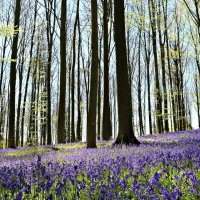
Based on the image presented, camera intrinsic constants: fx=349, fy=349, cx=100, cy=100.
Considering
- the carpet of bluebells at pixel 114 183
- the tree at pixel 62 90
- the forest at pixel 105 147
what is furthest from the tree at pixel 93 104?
the carpet of bluebells at pixel 114 183

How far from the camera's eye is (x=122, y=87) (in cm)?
1496

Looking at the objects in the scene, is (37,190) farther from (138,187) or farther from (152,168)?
(152,168)

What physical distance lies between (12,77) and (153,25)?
13630 mm

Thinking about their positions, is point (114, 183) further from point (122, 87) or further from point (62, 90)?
point (62, 90)

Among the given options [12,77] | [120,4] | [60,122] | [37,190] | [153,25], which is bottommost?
[37,190]

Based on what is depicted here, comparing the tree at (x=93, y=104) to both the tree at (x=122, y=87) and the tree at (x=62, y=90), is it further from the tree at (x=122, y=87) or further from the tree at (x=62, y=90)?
the tree at (x=62, y=90)

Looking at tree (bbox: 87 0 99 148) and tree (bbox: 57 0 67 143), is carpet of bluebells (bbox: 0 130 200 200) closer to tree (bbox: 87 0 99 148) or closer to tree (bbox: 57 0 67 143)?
tree (bbox: 87 0 99 148)

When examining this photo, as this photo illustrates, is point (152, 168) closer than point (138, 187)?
No

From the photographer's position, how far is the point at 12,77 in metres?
22.8

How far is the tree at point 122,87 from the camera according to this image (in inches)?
562

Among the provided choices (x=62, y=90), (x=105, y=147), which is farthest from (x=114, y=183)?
(x=62, y=90)

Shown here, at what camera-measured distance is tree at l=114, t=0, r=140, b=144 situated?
14273 millimetres

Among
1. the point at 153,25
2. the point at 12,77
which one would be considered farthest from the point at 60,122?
the point at 153,25

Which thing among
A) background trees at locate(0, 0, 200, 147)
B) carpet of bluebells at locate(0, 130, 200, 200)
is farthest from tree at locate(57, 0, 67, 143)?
carpet of bluebells at locate(0, 130, 200, 200)
